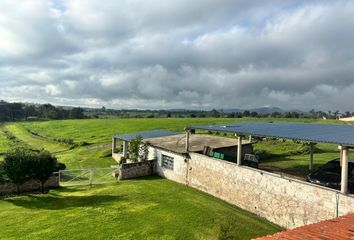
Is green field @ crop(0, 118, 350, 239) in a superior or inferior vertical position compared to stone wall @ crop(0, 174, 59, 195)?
superior

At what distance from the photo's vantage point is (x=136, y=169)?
27453 millimetres

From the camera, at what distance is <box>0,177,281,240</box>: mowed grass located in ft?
48.1

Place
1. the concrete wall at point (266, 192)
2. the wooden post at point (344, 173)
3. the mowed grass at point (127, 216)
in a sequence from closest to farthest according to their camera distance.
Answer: the wooden post at point (344, 173), the concrete wall at point (266, 192), the mowed grass at point (127, 216)

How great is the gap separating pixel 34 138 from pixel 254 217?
6858 centimetres

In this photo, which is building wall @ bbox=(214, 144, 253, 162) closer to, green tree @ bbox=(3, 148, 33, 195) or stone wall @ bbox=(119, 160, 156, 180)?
stone wall @ bbox=(119, 160, 156, 180)

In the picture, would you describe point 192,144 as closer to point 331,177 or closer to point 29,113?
point 331,177

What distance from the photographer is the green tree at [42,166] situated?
23391 mm

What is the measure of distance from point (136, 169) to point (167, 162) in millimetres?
2923

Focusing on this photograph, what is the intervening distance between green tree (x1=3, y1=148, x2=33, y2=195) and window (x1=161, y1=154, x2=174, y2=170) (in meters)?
10.2

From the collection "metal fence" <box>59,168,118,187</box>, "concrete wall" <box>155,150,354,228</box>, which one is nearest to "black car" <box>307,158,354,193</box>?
"concrete wall" <box>155,150,354,228</box>

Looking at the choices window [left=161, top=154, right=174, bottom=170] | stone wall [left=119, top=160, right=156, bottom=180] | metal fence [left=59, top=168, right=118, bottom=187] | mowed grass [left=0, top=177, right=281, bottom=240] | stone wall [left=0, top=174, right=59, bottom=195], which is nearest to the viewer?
mowed grass [left=0, top=177, right=281, bottom=240]

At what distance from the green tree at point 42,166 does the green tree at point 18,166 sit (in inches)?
13.2

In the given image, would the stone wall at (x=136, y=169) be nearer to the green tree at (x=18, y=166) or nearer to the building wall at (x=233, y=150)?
the building wall at (x=233, y=150)

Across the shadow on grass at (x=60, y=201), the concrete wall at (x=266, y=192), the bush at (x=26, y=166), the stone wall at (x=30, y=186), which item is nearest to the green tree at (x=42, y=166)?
the bush at (x=26, y=166)
